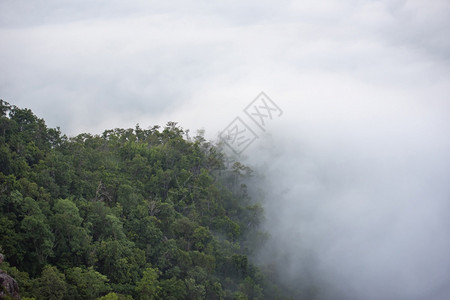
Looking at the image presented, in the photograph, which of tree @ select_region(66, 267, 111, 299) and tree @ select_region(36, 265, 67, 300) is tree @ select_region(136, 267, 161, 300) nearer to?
tree @ select_region(66, 267, 111, 299)

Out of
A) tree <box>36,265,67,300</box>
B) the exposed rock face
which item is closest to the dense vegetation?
tree <box>36,265,67,300</box>

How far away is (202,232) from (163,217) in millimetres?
3843

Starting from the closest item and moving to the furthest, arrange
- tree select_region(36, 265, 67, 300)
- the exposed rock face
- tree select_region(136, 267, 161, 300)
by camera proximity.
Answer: the exposed rock face < tree select_region(36, 265, 67, 300) < tree select_region(136, 267, 161, 300)

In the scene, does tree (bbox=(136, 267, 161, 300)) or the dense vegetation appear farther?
tree (bbox=(136, 267, 161, 300))

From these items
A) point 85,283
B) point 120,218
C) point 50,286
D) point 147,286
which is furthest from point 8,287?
point 120,218

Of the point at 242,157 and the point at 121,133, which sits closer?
the point at 121,133

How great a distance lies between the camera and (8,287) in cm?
2111

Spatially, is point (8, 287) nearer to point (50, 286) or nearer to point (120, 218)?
point (50, 286)

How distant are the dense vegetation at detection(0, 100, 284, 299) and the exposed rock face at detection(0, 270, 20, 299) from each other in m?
0.89

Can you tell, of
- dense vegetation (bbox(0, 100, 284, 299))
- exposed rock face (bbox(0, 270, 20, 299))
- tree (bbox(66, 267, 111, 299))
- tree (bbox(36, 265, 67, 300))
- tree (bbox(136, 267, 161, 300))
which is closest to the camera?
exposed rock face (bbox(0, 270, 20, 299))

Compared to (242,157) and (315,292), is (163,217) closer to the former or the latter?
(315,292)

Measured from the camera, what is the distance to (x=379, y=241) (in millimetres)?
68312

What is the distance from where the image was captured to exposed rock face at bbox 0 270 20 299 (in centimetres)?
2053

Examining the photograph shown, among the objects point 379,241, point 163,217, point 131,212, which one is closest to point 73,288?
point 131,212
